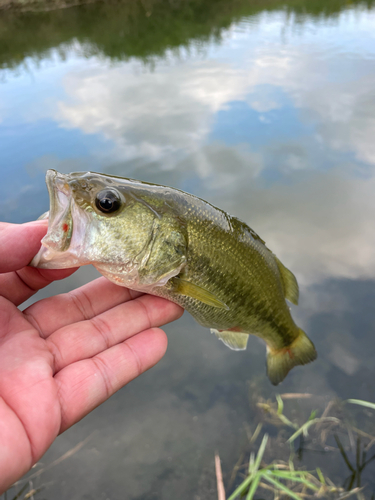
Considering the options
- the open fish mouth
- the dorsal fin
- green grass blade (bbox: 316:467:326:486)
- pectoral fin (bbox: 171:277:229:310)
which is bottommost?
green grass blade (bbox: 316:467:326:486)

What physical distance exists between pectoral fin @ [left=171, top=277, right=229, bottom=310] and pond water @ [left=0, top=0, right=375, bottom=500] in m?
1.92

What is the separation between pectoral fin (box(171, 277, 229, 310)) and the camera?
2105mm

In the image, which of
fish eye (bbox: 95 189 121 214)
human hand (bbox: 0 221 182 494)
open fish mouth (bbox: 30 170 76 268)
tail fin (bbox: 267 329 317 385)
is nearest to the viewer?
human hand (bbox: 0 221 182 494)

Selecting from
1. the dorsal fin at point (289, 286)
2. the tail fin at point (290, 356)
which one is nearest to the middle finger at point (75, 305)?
the dorsal fin at point (289, 286)

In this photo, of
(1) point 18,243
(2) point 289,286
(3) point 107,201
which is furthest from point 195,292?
(1) point 18,243

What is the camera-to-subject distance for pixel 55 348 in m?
2.05

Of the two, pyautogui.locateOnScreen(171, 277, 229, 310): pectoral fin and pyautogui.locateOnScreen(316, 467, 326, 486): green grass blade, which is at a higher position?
pyautogui.locateOnScreen(171, 277, 229, 310): pectoral fin

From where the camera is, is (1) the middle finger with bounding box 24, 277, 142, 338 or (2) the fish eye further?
(1) the middle finger with bounding box 24, 277, 142, 338

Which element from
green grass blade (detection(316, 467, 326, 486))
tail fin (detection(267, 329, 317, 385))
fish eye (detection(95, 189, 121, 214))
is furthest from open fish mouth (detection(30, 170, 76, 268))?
green grass blade (detection(316, 467, 326, 486))

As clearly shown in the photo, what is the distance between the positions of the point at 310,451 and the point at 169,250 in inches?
102

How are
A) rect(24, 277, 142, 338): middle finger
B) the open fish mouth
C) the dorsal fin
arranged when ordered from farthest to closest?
the dorsal fin < rect(24, 277, 142, 338): middle finger < the open fish mouth

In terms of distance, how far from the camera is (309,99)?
31.7ft

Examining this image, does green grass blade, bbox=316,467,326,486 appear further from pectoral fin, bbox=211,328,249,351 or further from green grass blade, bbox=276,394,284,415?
pectoral fin, bbox=211,328,249,351

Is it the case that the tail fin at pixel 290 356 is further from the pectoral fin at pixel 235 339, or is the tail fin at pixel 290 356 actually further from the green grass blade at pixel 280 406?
the green grass blade at pixel 280 406
